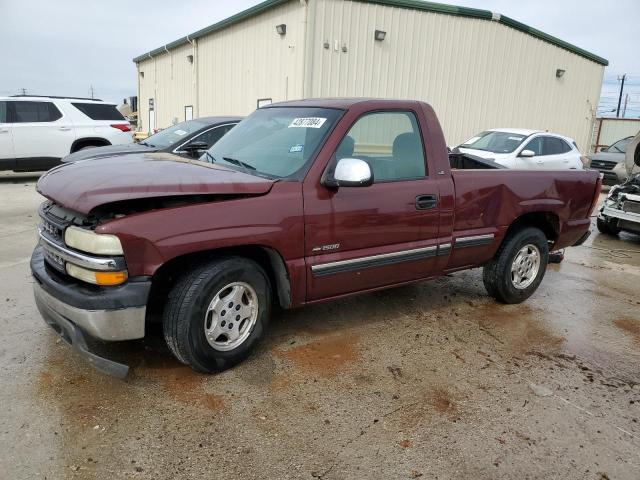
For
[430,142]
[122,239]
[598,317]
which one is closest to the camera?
[122,239]

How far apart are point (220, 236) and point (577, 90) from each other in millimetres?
21343

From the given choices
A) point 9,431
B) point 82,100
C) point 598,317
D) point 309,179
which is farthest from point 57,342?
point 82,100

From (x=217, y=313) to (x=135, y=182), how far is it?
37.5 inches

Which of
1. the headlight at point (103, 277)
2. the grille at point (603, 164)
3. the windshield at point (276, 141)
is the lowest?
the headlight at point (103, 277)

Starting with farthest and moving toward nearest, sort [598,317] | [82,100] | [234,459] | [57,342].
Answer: [82,100], [598,317], [57,342], [234,459]

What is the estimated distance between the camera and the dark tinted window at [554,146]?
1188 cm

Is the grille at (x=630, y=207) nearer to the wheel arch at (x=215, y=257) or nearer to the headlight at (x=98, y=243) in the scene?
the wheel arch at (x=215, y=257)

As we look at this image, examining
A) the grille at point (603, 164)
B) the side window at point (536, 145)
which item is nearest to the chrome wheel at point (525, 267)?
the side window at point (536, 145)

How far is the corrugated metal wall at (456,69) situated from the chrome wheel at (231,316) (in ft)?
36.5

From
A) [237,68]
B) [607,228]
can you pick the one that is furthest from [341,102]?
[237,68]

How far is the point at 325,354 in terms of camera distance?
3771 mm

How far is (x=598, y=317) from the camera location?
4875 millimetres

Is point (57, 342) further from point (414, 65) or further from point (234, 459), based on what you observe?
point (414, 65)

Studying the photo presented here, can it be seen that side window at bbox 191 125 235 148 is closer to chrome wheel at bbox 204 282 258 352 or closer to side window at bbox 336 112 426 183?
side window at bbox 336 112 426 183
